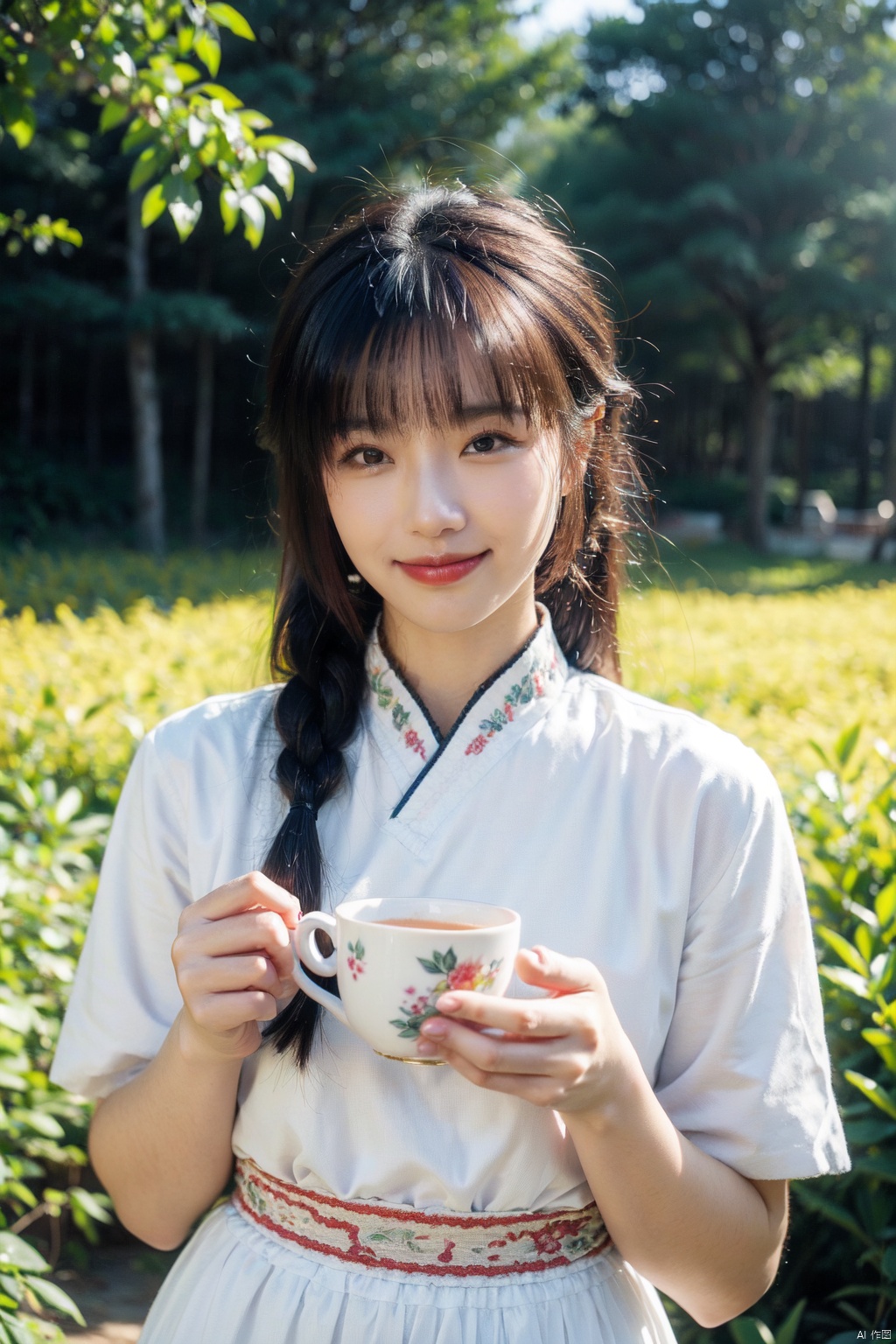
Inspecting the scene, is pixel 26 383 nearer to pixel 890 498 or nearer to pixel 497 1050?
pixel 890 498

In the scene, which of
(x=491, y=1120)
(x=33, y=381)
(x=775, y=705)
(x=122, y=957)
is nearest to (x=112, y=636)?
(x=775, y=705)

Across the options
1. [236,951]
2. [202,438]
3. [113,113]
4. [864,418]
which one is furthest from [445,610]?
[864,418]

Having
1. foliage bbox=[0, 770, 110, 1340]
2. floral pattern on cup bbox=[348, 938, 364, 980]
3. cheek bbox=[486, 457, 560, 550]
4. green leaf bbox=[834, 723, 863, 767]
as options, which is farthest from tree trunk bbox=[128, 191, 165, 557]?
floral pattern on cup bbox=[348, 938, 364, 980]

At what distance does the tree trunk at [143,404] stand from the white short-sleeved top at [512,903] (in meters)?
12.0

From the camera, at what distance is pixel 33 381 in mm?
17312

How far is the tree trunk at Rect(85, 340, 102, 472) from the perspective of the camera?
17.3m

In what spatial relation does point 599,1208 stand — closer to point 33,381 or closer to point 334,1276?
point 334,1276

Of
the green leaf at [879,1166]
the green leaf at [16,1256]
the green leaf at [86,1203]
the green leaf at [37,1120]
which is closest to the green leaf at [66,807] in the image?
the green leaf at [37,1120]

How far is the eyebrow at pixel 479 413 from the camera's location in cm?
121

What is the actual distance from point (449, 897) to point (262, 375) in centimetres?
100

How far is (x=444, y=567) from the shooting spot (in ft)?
4.03

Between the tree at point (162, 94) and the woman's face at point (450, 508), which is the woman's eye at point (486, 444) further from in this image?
the tree at point (162, 94)

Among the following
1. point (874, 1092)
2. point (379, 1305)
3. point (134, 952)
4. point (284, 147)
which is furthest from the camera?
point (284, 147)

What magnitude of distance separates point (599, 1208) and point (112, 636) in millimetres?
3649
